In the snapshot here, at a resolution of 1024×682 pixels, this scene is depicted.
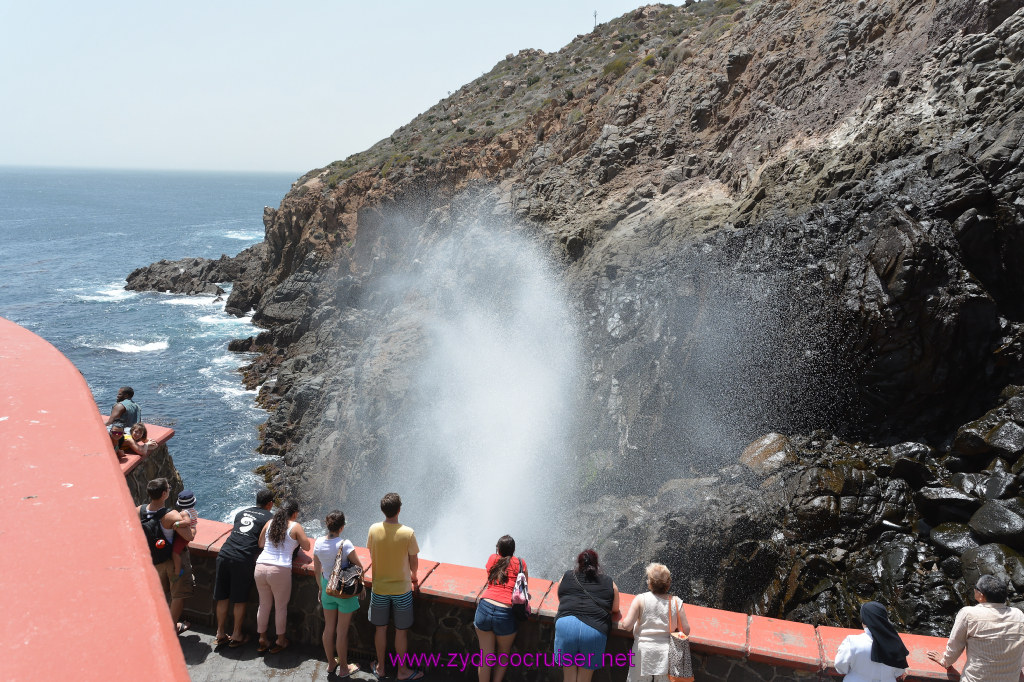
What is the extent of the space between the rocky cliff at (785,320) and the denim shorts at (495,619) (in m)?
8.31

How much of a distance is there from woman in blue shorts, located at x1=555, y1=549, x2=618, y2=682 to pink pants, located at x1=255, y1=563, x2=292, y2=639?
2.40 m

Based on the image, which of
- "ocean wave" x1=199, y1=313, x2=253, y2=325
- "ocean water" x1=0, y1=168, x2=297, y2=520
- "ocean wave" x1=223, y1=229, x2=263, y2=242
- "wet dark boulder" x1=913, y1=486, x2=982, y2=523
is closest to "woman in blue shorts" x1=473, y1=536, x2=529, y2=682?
"wet dark boulder" x1=913, y1=486, x2=982, y2=523

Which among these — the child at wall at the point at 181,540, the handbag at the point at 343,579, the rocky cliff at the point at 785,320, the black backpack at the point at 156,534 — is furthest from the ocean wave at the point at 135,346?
the handbag at the point at 343,579

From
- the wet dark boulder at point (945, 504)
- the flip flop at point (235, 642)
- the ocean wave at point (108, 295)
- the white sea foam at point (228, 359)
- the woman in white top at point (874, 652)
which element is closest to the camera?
the woman in white top at point (874, 652)

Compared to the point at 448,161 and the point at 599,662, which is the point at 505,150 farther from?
the point at 599,662

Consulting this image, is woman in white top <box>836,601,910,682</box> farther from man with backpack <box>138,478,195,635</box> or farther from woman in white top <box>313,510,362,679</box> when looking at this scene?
man with backpack <box>138,478,195,635</box>

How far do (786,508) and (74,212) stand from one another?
145490mm

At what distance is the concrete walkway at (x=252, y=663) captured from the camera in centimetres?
548

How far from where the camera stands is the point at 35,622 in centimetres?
219

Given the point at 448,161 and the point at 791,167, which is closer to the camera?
the point at 791,167

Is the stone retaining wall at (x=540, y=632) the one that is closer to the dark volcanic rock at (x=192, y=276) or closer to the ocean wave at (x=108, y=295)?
the dark volcanic rock at (x=192, y=276)

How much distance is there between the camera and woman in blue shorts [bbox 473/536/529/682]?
501 cm

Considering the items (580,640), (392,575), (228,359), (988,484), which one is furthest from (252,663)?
(228,359)

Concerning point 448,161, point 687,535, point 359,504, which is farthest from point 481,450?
point 448,161
